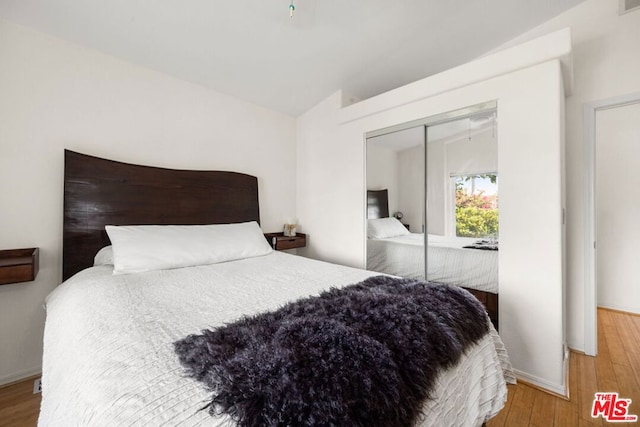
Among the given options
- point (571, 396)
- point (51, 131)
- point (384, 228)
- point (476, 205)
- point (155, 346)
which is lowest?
point (571, 396)

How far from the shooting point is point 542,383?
1.70 m

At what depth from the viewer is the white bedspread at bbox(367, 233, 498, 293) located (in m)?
2.01

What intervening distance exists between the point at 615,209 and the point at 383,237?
283cm

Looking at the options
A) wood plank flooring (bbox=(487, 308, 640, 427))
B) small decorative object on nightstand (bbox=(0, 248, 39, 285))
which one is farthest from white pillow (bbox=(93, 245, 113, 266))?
wood plank flooring (bbox=(487, 308, 640, 427))

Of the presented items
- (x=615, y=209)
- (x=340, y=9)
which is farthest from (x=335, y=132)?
(x=615, y=209)

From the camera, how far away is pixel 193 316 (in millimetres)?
1076

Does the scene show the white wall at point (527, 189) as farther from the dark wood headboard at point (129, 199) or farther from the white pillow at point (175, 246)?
the dark wood headboard at point (129, 199)

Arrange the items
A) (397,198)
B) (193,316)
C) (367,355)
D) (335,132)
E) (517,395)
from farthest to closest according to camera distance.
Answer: (335,132)
(397,198)
(517,395)
(193,316)
(367,355)

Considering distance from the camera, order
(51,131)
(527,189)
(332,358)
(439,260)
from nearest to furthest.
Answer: (332,358)
(527,189)
(51,131)
(439,260)

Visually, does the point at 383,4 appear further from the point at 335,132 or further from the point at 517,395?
the point at 517,395

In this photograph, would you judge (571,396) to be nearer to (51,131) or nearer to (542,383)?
(542,383)

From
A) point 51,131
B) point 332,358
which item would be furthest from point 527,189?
point 51,131

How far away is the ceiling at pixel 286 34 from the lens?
179 cm

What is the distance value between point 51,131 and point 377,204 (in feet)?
8.86
